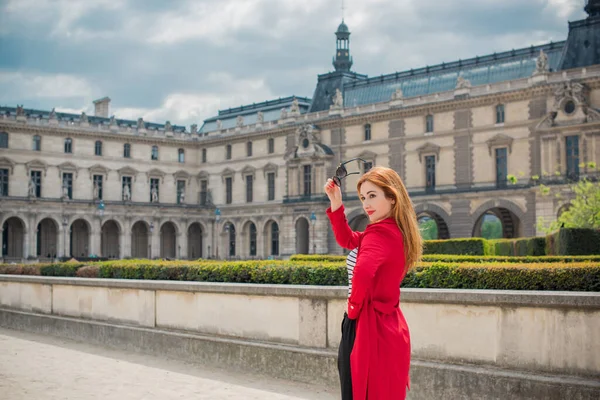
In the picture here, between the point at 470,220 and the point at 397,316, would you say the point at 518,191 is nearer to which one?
the point at 470,220

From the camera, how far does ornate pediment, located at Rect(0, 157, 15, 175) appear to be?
66.8 metres

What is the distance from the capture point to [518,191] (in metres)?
51.8

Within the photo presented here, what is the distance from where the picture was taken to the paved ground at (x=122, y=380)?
10273mm

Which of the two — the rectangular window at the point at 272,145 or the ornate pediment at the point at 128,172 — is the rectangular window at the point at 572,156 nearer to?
the rectangular window at the point at 272,145

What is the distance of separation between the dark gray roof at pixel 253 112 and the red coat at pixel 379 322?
2617 inches

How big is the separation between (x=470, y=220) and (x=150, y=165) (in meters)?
34.5

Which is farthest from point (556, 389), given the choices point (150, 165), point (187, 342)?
point (150, 165)

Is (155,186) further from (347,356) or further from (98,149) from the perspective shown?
(347,356)

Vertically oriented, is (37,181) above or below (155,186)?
above

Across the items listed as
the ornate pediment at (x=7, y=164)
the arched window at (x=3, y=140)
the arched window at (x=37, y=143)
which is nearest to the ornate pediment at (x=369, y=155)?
the arched window at (x=37, y=143)

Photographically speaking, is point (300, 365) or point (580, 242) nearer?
point (300, 365)

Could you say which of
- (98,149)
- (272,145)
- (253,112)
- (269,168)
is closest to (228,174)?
(269,168)

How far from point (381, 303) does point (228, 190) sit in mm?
69674

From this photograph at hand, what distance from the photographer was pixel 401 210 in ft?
18.9
